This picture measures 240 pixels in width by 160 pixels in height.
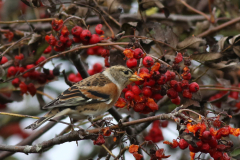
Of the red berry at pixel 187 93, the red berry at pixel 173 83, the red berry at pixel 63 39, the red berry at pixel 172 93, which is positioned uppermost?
the red berry at pixel 63 39

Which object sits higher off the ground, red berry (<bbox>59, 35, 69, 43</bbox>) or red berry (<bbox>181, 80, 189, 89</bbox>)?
red berry (<bbox>59, 35, 69, 43</bbox>)

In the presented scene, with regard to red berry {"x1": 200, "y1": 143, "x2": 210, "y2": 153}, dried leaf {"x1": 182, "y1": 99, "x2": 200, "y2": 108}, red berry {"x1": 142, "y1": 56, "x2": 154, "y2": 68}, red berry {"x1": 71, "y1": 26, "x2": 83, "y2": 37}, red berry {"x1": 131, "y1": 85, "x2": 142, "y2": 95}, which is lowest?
dried leaf {"x1": 182, "y1": 99, "x2": 200, "y2": 108}

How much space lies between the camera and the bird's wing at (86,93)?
339 centimetres

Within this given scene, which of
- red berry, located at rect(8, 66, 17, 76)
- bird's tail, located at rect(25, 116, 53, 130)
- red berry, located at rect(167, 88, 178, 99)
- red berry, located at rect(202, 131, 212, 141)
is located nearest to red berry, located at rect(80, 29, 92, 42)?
bird's tail, located at rect(25, 116, 53, 130)

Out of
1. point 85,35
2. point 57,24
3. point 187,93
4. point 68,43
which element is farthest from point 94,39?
point 187,93

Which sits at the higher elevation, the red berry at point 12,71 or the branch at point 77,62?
the branch at point 77,62

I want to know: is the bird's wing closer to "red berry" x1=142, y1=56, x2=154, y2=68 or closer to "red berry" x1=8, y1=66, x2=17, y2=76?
"red berry" x1=8, y1=66, x2=17, y2=76

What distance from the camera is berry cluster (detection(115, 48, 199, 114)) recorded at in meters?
2.84

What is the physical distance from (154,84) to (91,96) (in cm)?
100


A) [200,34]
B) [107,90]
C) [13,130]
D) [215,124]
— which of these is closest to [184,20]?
[200,34]

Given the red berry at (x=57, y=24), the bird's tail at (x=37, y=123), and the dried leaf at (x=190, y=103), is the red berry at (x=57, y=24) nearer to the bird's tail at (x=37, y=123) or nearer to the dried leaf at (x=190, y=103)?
the bird's tail at (x=37, y=123)

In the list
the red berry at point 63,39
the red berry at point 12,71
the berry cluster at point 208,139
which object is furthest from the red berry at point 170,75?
the red berry at point 12,71

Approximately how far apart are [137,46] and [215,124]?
102 centimetres

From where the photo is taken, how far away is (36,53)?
375 centimetres
